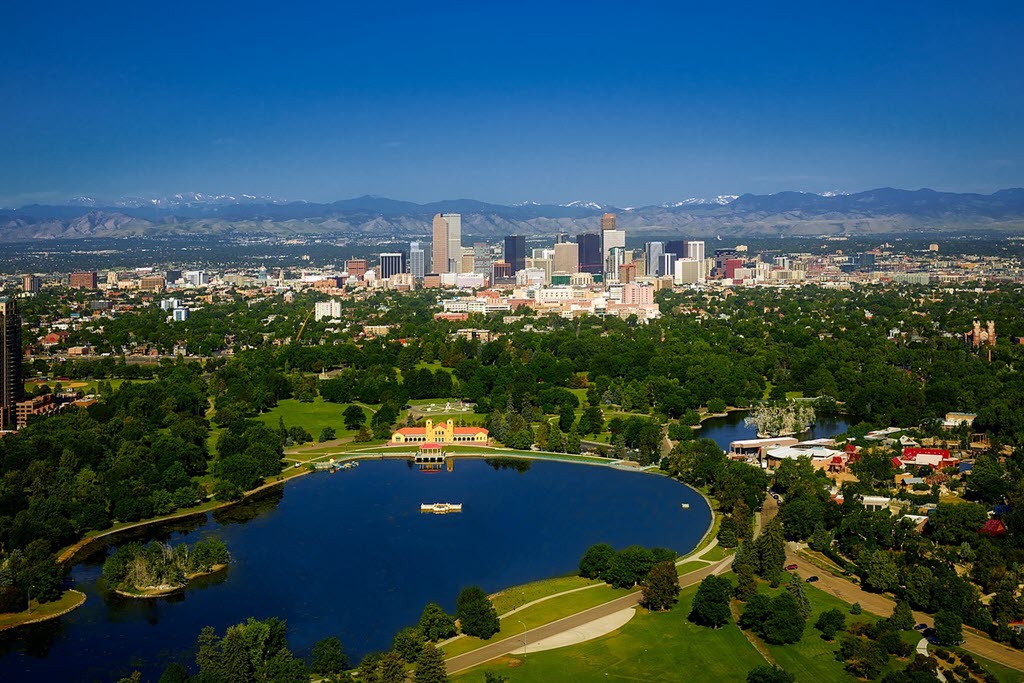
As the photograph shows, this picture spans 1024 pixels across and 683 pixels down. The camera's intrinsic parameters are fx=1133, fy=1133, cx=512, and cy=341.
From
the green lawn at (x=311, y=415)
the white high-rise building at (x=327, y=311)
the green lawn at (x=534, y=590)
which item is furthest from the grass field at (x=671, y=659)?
the white high-rise building at (x=327, y=311)

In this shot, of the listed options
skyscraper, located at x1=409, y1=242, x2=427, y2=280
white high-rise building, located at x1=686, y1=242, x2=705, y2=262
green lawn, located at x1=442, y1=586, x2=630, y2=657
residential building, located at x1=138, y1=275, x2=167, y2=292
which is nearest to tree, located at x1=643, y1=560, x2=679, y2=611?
green lawn, located at x1=442, y1=586, x2=630, y2=657

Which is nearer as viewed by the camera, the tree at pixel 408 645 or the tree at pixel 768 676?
the tree at pixel 768 676

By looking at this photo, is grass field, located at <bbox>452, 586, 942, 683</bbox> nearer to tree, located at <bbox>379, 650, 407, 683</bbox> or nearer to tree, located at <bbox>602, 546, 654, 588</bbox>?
tree, located at <bbox>379, 650, 407, 683</bbox>

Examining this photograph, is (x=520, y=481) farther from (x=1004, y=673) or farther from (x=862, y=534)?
(x=1004, y=673)

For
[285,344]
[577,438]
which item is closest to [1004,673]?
[577,438]

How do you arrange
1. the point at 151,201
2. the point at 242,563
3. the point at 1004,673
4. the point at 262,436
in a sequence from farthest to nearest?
1. the point at 151,201
2. the point at 262,436
3. the point at 242,563
4. the point at 1004,673

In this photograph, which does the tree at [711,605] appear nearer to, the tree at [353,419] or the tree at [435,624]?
the tree at [435,624]
